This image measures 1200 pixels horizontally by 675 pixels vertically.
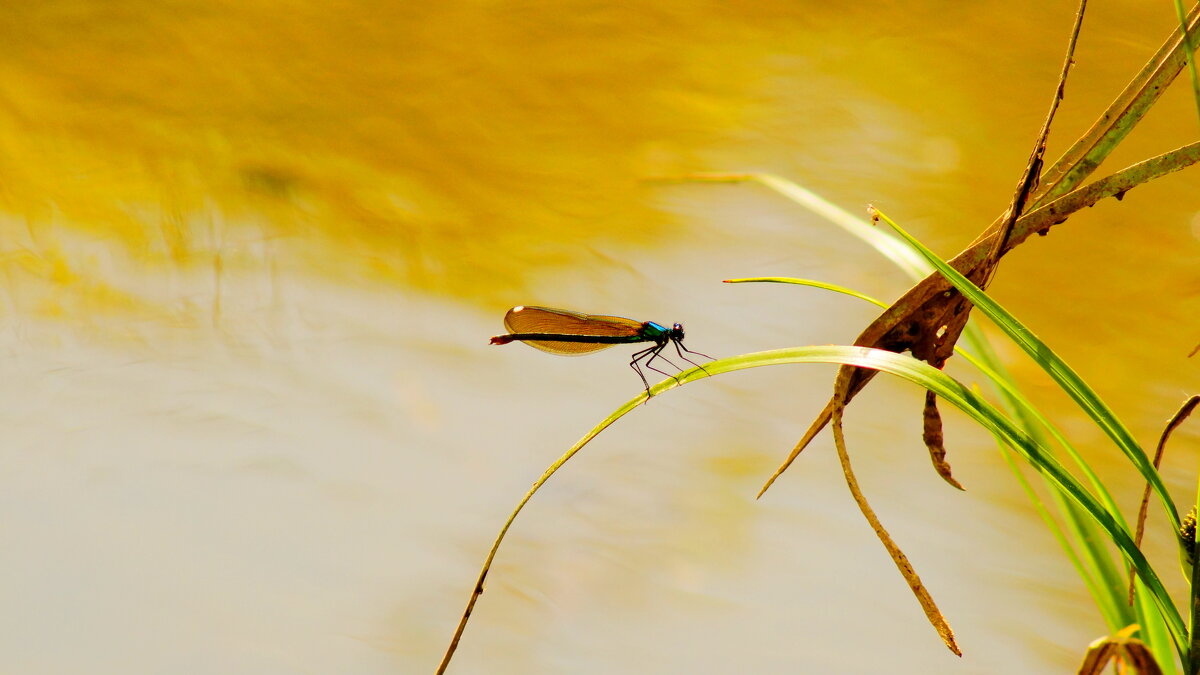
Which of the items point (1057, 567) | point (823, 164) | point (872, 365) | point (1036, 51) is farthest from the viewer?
point (823, 164)

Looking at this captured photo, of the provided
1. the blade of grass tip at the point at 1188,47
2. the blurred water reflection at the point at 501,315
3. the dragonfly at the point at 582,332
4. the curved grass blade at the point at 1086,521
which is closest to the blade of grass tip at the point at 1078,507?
the curved grass blade at the point at 1086,521

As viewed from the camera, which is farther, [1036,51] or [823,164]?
[823,164]

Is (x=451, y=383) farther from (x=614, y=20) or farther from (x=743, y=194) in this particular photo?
(x=614, y=20)

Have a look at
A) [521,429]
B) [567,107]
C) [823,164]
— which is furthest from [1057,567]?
[567,107]

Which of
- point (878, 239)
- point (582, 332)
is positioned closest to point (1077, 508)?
point (878, 239)

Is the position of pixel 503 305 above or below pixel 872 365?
above

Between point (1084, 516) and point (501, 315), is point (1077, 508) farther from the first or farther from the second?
point (501, 315)
